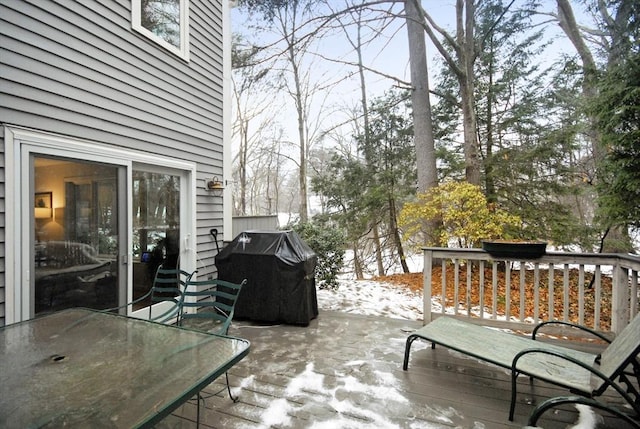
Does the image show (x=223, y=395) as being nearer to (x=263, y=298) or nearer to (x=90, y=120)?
(x=263, y=298)

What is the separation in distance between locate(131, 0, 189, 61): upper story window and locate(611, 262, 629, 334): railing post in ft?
17.4

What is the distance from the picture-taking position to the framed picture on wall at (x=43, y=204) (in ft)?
7.98

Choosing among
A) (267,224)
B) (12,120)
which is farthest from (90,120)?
(267,224)

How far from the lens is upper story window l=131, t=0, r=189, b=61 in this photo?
10.8 ft

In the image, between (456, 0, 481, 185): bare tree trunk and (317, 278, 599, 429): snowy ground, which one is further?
(456, 0, 481, 185): bare tree trunk

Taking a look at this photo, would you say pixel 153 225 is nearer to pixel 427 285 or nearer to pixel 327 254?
pixel 327 254

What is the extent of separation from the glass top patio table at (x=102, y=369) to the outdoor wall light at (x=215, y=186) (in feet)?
8.50

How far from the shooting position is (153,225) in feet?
11.9

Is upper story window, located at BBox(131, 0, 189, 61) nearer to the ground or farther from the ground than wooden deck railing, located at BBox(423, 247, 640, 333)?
farther from the ground

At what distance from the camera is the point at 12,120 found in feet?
7.41

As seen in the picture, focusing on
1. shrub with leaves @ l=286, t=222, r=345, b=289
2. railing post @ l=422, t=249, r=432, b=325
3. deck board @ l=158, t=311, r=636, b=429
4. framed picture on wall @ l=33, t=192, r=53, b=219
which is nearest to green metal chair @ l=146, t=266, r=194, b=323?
deck board @ l=158, t=311, r=636, b=429

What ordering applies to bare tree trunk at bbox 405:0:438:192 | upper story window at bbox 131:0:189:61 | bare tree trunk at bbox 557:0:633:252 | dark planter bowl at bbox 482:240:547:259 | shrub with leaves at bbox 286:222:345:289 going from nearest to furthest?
dark planter bowl at bbox 482:240:547:259 → upper story window at bbox 131:0:189:61 → bare tree trunk at bbox 557:0:633:252 → shrub with leaves at bbox 286:222:345:289 → bare tree trunk at bbox 405:0:438:192

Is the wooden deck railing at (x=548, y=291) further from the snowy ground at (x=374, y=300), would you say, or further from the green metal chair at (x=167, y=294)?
the green metal chair at (x=167, y=294)

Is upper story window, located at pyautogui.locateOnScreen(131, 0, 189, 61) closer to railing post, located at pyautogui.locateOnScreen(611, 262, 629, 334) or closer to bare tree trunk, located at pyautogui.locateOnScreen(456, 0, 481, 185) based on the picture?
bare tree trunk, located at pyautogui.locateOnScreen(456, 0, 481, 185)
